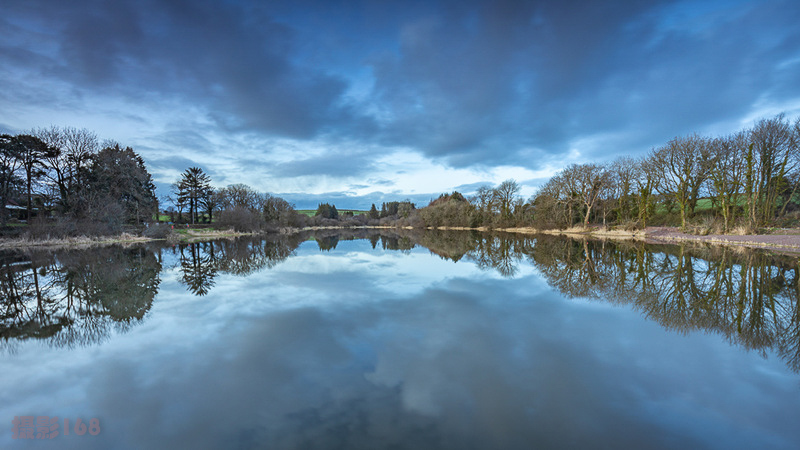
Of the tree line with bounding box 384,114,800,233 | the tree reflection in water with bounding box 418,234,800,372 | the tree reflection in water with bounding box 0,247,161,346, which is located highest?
the tree line with bounding box 384,114,800,233

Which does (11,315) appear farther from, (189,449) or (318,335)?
(189,449)

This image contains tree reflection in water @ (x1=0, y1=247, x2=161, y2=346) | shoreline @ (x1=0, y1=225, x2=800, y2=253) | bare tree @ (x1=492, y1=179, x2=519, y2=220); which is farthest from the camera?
bare tree @ (x1=492, y1=179, x2=519, y2=220)

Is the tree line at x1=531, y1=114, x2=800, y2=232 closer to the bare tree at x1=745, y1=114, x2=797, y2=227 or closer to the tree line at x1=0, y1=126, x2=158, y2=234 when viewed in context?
the bare tree at x1=745, y1=114, x2=797, y2=227

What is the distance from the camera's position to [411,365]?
3869 millimetres

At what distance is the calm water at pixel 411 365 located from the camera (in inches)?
105

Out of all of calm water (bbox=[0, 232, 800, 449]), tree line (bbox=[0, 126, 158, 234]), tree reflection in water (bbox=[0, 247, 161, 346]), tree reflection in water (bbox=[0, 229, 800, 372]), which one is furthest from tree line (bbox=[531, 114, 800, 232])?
tree line (bbox=[0, 126, 158, 234])

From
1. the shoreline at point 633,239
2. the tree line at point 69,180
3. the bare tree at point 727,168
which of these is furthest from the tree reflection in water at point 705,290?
the tree line at point 69,180

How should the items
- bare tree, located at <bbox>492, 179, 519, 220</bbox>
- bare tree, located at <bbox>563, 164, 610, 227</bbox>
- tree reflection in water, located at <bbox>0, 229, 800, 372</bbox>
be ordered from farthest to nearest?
bare tree, located at <bbox>492, 179, 519, 220</bbox>
bare tree, located at <bbox>563, 164, 610, 227</bbox>
tree reflection in water, located at <bbox>0, 229, 800, 372</bbox>

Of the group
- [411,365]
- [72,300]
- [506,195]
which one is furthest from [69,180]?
[506,195]

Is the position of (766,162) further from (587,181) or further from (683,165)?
(587,181)

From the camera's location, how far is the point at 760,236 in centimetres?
1878

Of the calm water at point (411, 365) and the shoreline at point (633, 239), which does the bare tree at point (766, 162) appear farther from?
the calm water at point (411, 365)

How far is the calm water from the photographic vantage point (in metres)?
2.66

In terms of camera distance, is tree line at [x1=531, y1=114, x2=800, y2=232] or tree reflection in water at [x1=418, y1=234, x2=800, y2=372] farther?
tree line at [x1=531, y1=114, x2=800, y2=232]
